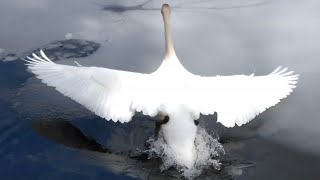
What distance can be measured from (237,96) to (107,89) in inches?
43.4

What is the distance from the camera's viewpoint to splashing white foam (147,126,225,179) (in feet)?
16.0

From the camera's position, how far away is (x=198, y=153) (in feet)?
16.9

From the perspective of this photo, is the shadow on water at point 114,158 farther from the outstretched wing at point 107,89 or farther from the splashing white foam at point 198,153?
the outstretched wing at point 107,89

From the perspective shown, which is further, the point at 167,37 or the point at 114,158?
the point at 167,37

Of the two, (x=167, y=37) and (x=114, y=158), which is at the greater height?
(x=167, y=37)

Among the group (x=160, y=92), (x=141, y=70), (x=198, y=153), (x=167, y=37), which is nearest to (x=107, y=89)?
(x=160, y=92)

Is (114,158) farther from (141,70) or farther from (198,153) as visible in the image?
(141,70)

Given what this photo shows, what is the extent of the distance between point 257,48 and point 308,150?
6.08 feet

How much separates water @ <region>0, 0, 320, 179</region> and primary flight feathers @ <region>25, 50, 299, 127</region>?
32 cm

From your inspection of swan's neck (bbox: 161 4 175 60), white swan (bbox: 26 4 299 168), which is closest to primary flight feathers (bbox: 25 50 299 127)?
white swan (bbox: 26 4 299 168)

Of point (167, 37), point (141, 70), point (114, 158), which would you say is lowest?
point (114, 158)

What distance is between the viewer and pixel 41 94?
606 centimetres

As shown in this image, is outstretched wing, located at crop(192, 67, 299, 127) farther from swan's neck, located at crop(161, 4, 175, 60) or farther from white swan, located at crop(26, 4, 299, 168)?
swan's neck, located at crop(161, 4, 175, 60)

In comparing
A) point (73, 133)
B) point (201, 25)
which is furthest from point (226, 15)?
point (73, 133)
